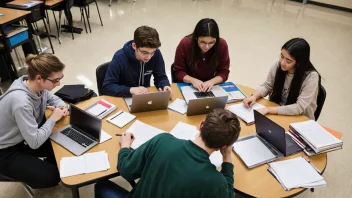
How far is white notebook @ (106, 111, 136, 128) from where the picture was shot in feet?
6.22

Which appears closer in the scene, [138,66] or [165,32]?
[138,66]

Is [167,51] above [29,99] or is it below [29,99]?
below

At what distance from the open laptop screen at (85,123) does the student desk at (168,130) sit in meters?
0.09

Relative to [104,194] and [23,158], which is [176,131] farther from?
[23,158]

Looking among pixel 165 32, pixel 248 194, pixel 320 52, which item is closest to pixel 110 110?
pixel 248 194

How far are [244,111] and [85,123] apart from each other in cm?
115

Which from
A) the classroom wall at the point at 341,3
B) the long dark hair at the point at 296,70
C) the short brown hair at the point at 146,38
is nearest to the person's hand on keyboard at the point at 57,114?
the short brown hair at the point at 146,38

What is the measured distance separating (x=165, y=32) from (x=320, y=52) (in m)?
2.85

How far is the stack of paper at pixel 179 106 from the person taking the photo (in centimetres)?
207

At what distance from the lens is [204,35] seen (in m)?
2.23

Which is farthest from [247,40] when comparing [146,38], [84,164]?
[84,164]

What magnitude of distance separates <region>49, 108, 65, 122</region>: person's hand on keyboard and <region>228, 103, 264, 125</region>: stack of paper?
121 cm

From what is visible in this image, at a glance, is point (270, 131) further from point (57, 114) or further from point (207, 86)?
→ point (57, 114)

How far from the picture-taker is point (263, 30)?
5762 millimetres
